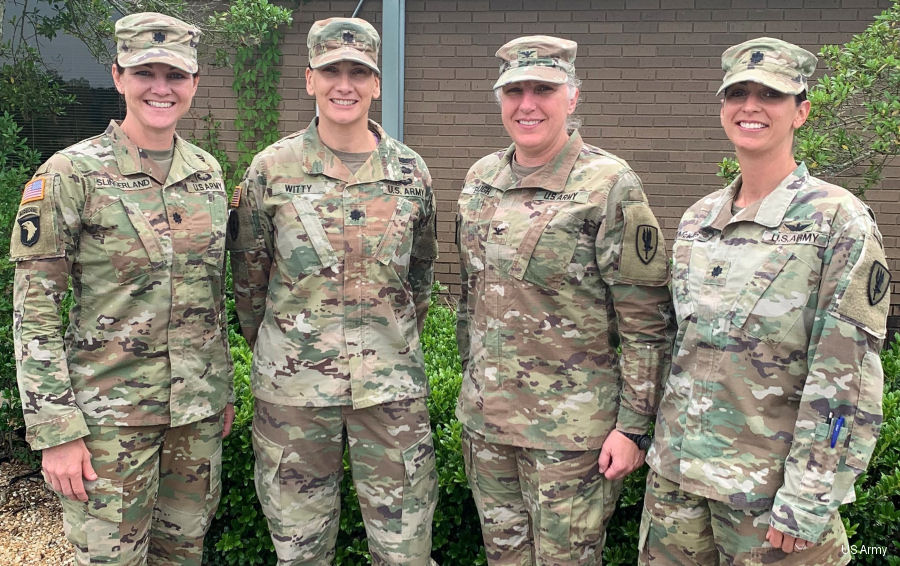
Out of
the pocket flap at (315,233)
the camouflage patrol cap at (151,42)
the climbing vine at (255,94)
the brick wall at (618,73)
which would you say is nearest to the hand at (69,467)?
the pocket flap at (315,233)

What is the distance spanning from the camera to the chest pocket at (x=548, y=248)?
2500 mm

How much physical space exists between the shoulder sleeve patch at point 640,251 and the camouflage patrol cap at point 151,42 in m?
1.64

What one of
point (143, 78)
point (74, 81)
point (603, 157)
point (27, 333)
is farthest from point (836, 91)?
point (74, 81)

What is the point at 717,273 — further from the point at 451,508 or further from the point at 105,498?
the point at 105,498

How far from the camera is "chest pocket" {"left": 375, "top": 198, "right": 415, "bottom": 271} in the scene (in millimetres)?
2738

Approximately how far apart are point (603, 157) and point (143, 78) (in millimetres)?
1633

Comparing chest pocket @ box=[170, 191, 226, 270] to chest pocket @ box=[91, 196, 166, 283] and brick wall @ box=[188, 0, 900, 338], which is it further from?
brick wall @ box=[188, 0, 900, 338]

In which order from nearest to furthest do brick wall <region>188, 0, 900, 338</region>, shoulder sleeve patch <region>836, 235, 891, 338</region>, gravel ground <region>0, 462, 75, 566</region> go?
Answer: shoulder sleeve patch <region>836, 235, 891, 338</region>, gravel ground <region>0, 462, 75, 566</region>, brick wall <region>188, 0, 900, 338</region>

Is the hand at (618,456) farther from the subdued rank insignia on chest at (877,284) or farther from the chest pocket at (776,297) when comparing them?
the subdued rank insignia on chest at (877,284)

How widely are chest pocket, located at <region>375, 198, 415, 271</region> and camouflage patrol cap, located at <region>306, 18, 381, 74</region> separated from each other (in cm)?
52

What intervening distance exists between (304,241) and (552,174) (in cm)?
93

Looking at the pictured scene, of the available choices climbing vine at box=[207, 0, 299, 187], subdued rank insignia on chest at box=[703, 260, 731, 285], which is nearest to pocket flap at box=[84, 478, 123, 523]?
subdued rank insignia on chest at box=[703, 260, 731, 285]

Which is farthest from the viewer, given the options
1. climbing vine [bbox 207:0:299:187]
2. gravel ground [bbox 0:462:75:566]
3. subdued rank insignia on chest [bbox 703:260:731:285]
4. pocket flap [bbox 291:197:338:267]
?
climbing vine [bbox 207:0:299:187]

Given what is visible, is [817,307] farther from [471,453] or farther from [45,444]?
[45,444]
